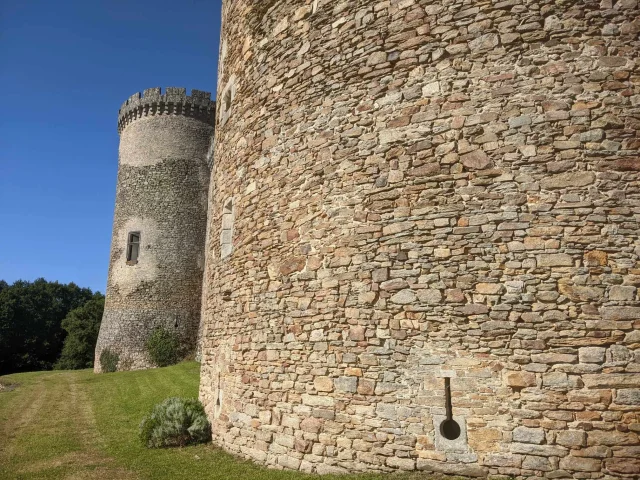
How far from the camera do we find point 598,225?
15.1ft

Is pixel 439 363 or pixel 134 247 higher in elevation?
pixel 134 247

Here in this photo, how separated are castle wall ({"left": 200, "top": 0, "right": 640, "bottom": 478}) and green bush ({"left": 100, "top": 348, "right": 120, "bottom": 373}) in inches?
734

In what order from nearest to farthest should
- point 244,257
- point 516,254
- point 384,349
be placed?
point 516,254 < point 384,349 < point 244,257

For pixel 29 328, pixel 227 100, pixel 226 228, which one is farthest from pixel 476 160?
pixel 29 328

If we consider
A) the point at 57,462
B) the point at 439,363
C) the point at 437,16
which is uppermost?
the point at 437,16

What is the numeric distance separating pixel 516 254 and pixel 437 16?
2.85 meters

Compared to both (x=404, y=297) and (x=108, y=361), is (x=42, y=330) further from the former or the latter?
(x=404, y=297)

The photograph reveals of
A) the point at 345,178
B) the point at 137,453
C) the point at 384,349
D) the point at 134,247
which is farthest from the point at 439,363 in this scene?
the point at 134,247

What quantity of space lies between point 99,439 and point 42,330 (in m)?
32.4

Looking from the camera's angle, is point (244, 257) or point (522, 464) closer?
point (522, 464)

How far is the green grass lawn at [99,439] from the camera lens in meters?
6.36

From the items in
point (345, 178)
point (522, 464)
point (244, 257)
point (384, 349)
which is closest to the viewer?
point (522, 464)

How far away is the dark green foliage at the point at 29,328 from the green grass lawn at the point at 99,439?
61.5ft

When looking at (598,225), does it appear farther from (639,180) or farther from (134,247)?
(134,247)
